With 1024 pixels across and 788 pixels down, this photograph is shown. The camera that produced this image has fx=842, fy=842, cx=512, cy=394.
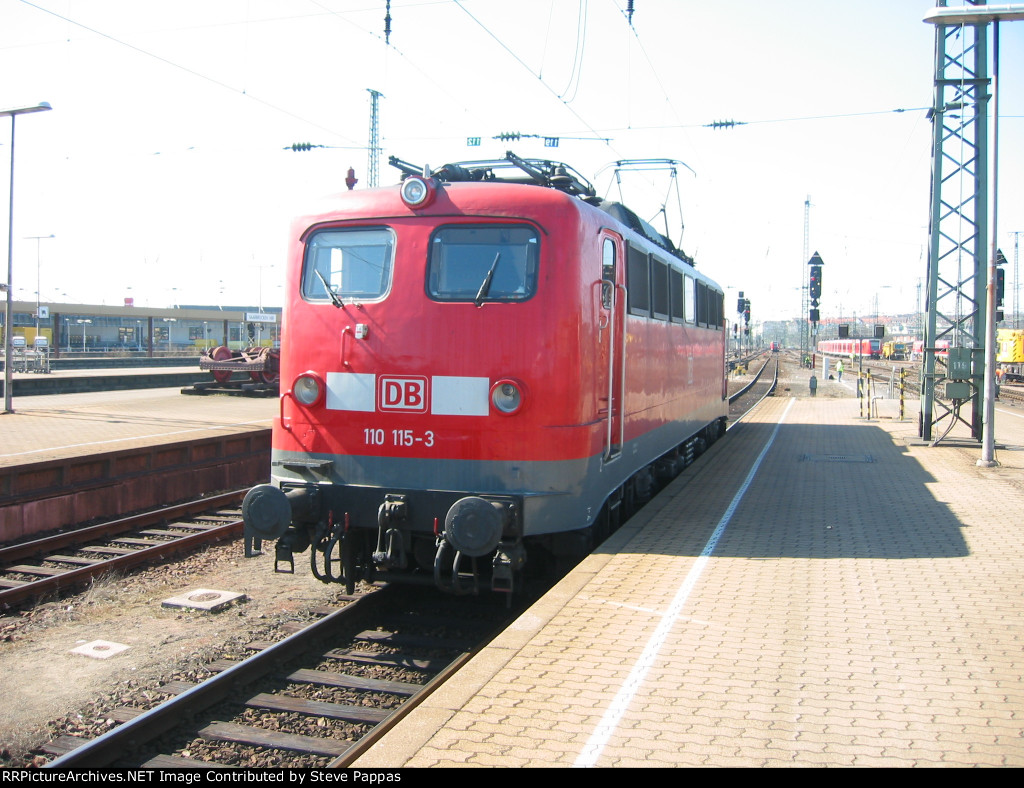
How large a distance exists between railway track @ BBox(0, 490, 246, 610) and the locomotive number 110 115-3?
360 cm

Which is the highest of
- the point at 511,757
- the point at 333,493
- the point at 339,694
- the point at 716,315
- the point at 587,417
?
the point at 716,315

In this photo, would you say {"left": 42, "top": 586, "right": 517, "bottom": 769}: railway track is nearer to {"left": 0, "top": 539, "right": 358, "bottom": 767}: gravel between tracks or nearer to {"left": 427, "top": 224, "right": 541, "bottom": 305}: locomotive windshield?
{"left": 0, "top": 539, "right": 358, "bottom": 767}: gravel between tracks

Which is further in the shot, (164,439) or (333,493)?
(164,439)

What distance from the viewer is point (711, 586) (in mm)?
6344

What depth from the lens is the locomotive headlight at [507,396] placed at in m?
6.30

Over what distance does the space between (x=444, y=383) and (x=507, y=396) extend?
50cm

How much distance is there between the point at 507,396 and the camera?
6344 millimetres

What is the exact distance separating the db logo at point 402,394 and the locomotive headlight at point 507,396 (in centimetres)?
56

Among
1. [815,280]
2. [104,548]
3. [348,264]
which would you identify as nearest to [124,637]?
[104,548]

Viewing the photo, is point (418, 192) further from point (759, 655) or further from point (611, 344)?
point (759, 655)

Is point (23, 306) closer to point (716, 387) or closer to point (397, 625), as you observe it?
point (716, 387)

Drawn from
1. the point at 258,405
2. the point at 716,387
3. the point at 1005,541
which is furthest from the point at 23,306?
the point at 1005,541

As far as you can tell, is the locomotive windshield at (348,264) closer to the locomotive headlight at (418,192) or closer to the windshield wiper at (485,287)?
the locomotive headlight at (418,192)

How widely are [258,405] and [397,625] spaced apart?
1643 centimetres
